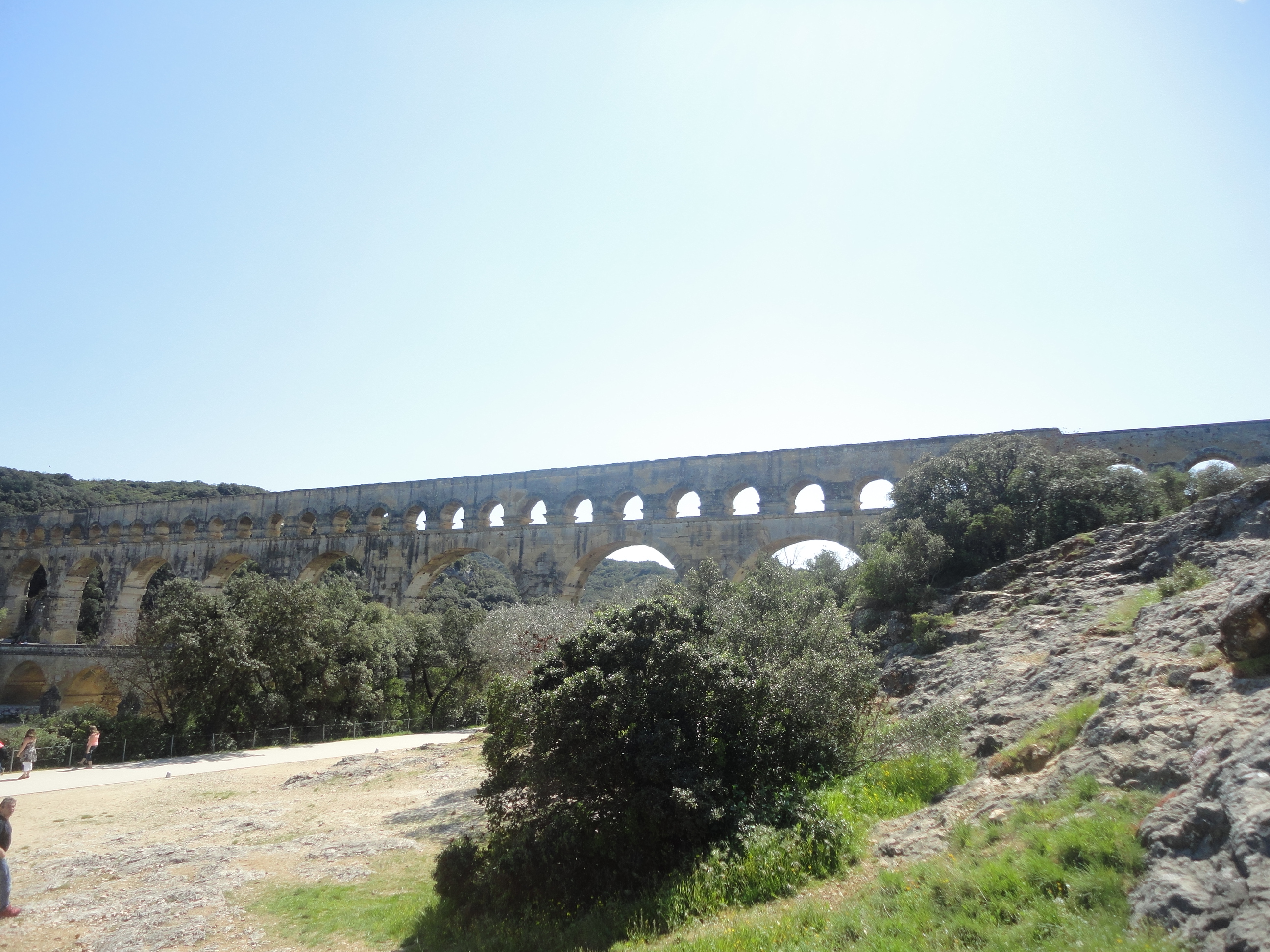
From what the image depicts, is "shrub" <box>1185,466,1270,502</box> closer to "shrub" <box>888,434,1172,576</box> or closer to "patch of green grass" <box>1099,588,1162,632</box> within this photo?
"shrub" <box>888,434,1172,576</box>

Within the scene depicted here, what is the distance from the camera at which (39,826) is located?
377 inches

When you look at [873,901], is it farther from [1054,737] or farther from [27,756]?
[27,756]

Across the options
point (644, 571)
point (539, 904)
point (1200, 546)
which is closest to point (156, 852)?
point (539, 904)

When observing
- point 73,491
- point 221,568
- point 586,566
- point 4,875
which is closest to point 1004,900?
point 4,875

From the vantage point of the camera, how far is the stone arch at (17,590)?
101ft

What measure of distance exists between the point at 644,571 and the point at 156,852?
134 ft

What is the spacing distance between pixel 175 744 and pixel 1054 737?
56.8ft

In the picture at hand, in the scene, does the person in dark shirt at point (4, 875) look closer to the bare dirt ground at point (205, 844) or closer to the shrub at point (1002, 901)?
the bare dirt ground at point (205, 844)

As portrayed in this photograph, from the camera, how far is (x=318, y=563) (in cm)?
2512

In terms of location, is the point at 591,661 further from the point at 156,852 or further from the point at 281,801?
the point at 281,801

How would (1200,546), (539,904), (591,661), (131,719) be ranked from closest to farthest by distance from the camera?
(539,904), (591,661), (1200,546), (131,719)

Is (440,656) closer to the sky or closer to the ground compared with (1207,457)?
closer to the ground

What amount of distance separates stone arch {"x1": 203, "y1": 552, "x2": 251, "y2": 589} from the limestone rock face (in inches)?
916

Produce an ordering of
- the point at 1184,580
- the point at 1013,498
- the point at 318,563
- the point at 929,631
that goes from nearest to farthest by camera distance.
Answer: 1. the point at 1184,580
2. the point at 929,631
3. the point at 1013,498
4. the point at 318,563
